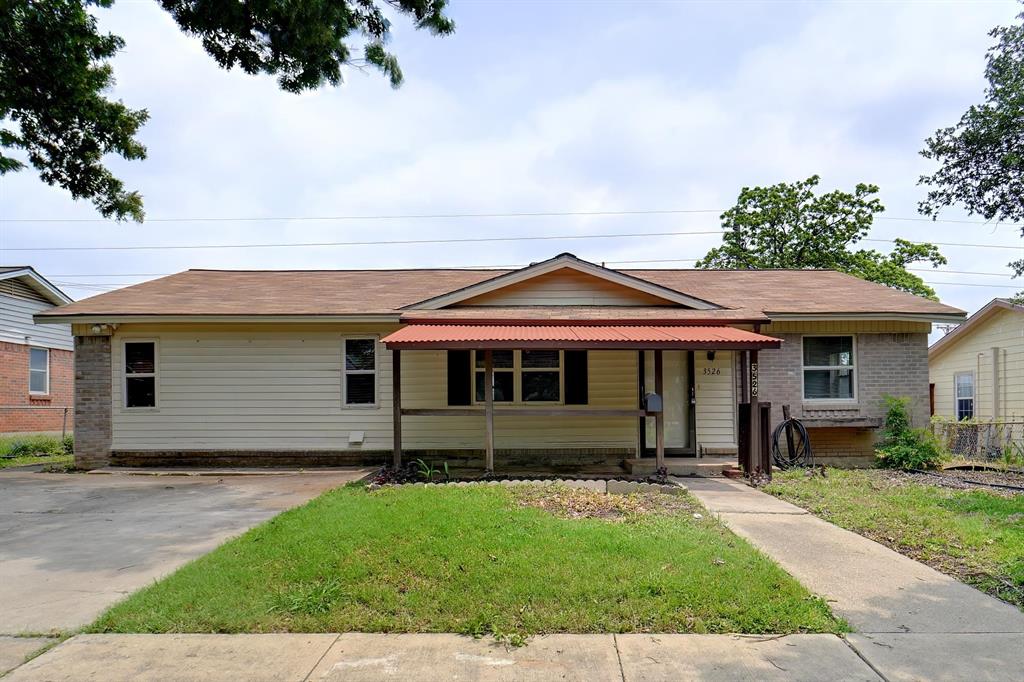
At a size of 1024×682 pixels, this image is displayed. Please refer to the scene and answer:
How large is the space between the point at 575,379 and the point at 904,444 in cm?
620

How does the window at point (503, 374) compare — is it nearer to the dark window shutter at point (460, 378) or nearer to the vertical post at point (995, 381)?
the dark window shutter at point (460, 378)

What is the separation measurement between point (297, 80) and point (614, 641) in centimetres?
1039

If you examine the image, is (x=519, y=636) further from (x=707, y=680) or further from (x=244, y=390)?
(x=244, y=390)

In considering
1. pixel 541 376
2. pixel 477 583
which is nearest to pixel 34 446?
pixel 541 376

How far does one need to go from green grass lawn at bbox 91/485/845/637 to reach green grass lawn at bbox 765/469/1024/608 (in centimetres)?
175

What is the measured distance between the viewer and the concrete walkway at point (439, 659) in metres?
3.63

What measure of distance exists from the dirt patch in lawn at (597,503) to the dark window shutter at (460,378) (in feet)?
12.4

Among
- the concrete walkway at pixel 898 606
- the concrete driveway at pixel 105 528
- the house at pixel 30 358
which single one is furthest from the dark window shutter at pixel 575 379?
the house at pixel 30 358

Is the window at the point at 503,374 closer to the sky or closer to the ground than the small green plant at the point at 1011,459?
closer to the sky

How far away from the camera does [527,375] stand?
12.4 metres

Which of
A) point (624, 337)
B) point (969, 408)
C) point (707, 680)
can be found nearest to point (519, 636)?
point (707, 680)

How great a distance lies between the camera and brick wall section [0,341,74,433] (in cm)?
1894

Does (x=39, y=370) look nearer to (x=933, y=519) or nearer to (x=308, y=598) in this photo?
(x=308, y=598)

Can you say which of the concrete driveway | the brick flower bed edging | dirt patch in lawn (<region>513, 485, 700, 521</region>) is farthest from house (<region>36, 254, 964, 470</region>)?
dirt patch in lawn (<region>513, 485, 700, 521</region>)
